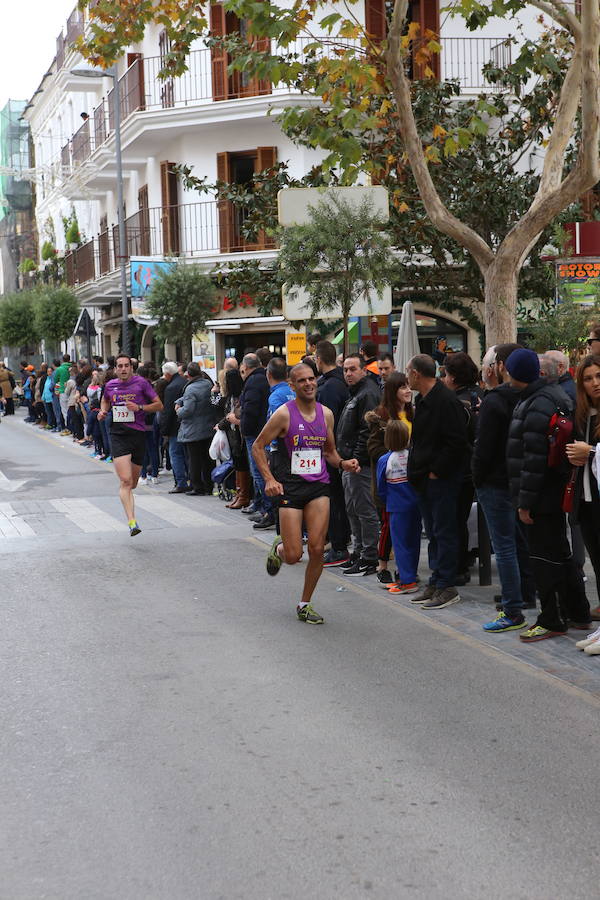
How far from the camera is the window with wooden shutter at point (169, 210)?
30.1m

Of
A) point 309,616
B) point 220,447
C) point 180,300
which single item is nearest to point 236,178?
point 180,300

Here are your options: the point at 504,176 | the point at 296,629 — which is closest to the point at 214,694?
the point at 296,629

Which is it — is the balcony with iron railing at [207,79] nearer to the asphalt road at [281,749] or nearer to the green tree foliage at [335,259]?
the green tree foliage at [335,259]

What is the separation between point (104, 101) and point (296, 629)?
30842 mm

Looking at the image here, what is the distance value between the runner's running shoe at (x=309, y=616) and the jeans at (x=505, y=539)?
4.42 feet

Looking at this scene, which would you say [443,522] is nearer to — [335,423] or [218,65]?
[335,423]

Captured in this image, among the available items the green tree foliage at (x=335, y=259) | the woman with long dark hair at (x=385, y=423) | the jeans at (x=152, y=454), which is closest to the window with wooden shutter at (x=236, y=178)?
the jeans at (x=152, y=454)

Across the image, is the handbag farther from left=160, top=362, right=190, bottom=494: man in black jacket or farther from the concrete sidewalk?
left=160, top=362, right=190, bottom=494: man in black jacket

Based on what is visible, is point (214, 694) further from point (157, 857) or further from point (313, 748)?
point (157, 857)

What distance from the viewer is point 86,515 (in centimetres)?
1438

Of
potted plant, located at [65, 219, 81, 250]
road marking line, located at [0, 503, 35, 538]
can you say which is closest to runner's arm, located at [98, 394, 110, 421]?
road marking line, located at [0, 503, 35, 538]

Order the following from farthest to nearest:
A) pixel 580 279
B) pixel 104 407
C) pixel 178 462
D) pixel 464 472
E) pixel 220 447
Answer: pixel 178 462 < pixel 580 279 < pixel 220 447 < pixel 104 407 < pixel 464 472

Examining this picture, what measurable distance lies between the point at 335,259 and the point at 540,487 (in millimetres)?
7809

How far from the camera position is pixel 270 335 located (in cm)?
2956
